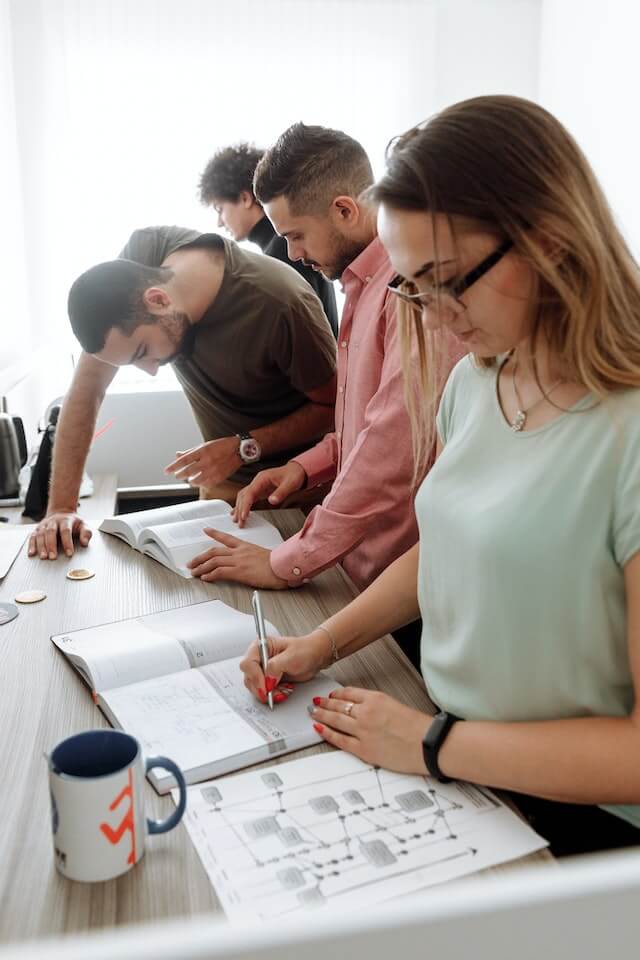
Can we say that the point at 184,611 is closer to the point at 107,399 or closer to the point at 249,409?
the point at 249,409

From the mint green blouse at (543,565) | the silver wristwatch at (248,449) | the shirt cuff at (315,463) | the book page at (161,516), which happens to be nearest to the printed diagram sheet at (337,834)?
the mint green blouse at (543,565)

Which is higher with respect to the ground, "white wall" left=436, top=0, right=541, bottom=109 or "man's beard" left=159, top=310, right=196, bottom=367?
"white wall" left=436, top=0, right=541, bottom=109

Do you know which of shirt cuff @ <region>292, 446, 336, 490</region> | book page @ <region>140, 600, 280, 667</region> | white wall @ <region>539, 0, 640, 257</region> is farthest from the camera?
white wall @ <region>539, 0, 640, 257</region>

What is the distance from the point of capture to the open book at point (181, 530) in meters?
1.51

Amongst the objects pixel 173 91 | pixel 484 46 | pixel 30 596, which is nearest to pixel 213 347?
pixel 30 596

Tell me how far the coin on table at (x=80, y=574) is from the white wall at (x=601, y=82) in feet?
8.21

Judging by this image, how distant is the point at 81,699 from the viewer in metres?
1.05

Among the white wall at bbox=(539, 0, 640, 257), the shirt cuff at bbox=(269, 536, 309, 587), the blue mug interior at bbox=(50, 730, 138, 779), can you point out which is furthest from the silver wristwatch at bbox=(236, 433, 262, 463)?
the white wall at bbox=(539, 0, 640, 257)

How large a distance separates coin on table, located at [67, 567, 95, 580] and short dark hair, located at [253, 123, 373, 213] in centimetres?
79

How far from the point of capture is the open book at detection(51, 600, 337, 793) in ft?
3.02

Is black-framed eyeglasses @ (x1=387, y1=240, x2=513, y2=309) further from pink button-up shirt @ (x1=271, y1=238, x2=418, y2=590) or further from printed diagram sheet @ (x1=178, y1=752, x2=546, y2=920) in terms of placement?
printed diagram sheet @ (x1=178, y1=752, x2=546, y2=920)

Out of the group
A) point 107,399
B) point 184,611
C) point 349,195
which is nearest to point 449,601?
point 184,611

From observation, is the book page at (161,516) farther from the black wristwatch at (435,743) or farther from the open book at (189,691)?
the black wristwatch at (435,743)

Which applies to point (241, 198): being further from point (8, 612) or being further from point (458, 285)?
point (458, 285)
